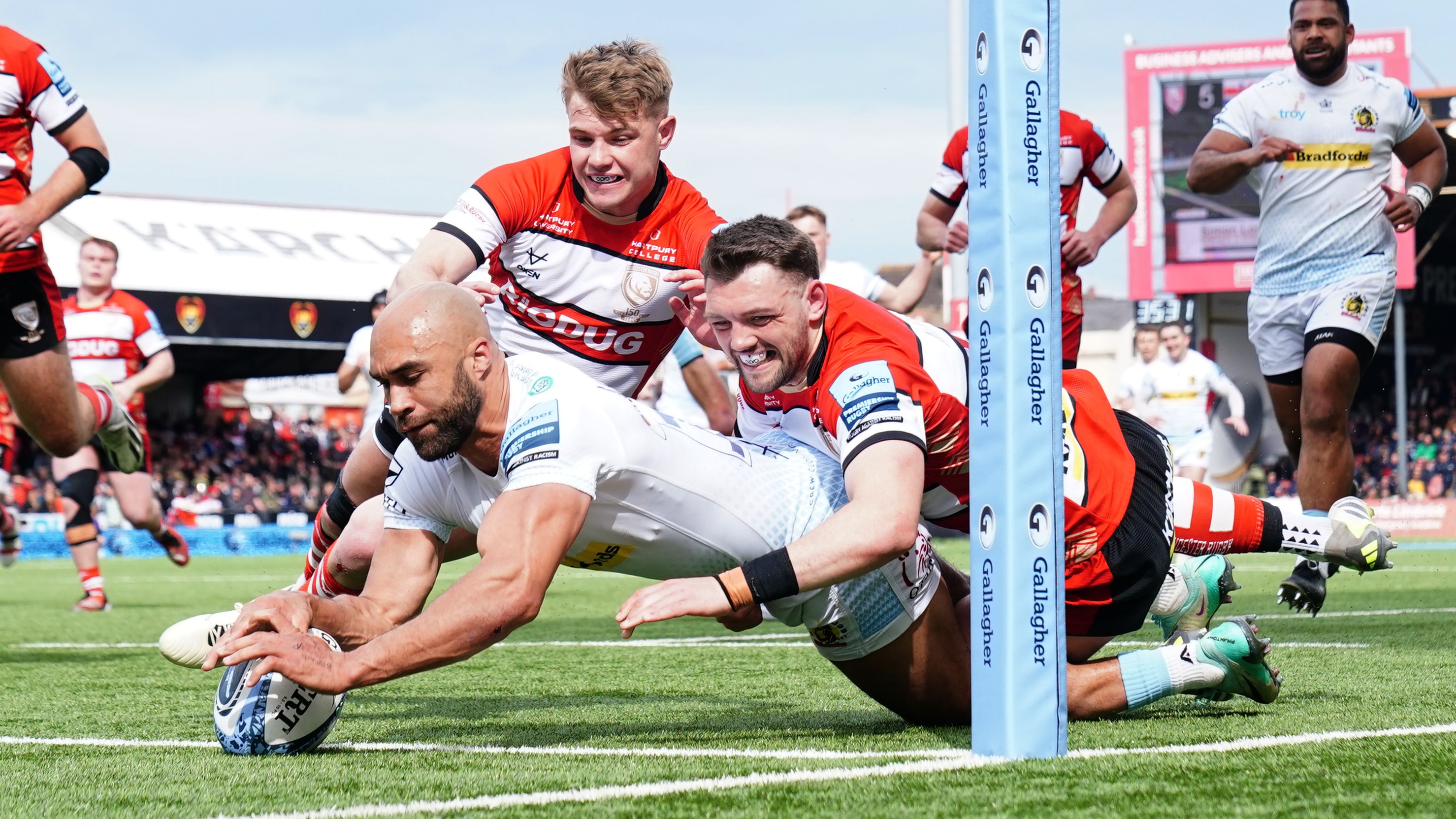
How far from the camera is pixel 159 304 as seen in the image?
23.7 m

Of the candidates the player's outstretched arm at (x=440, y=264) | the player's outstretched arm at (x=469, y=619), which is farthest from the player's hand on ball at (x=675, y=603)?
the player's outstretched arm at (x=440, y=264)

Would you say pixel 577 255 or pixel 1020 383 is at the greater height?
pixel 577 255

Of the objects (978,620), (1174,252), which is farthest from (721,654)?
(1174,252)

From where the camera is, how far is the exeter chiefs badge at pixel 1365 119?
23.9 ft

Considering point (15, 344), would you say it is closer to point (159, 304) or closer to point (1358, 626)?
point (1358, 626)

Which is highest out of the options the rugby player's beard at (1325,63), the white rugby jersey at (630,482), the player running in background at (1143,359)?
the rugby player's beard at (1325,63)

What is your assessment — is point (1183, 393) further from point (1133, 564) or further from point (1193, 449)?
point (1133, 564)

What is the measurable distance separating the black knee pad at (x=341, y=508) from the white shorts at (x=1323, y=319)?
4.38 meters

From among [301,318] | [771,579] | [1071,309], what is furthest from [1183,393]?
[301,318]

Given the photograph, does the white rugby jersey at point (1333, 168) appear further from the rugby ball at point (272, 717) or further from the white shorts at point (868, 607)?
the rugby ball at point (272, 717)

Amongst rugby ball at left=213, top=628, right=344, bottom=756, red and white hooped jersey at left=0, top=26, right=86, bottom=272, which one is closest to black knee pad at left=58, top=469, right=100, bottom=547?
red and white hooped jersey at left=0, top=26, right=86, bottom=272

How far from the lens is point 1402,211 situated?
697 centimetres

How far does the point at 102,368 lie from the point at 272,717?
806 cm

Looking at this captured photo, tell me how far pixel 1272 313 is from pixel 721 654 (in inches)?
125
